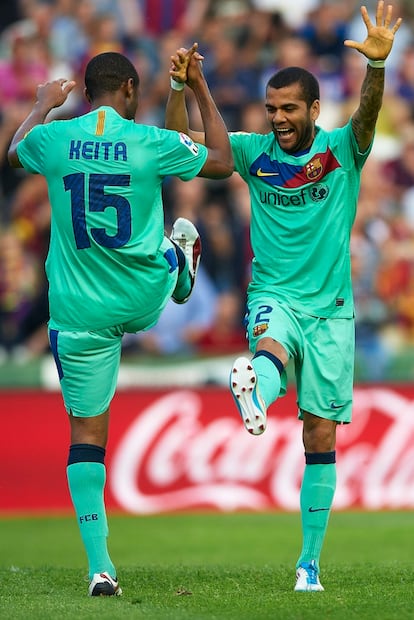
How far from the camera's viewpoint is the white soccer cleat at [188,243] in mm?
7430

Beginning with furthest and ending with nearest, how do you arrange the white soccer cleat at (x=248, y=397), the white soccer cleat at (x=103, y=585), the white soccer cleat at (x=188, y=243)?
the white soccer cleat at (x=188, y=243) < the white soccer cleat at (x=103, y=585) < the white soccer cleat at (x=248, y=397)

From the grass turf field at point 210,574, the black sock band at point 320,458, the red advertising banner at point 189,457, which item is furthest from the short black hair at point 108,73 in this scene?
the red advertising banner at point 189,457

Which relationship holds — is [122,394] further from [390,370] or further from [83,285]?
[83,285]

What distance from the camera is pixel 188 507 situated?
1405 centimetres

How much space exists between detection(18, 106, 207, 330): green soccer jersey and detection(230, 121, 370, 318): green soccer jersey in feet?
2.56

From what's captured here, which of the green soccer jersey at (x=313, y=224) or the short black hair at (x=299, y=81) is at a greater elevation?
the short black hair at (x=299, y=81)

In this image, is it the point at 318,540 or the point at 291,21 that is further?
the point at 291,21

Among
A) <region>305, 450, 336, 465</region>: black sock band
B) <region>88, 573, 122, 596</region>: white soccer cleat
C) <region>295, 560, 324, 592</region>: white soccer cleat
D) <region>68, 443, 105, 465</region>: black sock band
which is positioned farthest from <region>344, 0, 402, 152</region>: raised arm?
<region>88, 573, 122, 596</region>: white soccer cleat

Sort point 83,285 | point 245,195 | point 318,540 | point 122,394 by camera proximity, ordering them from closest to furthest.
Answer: point 83,285
point 318,540
point 122,394
point 245,195

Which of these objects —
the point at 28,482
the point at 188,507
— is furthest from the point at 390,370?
the point at 28,482

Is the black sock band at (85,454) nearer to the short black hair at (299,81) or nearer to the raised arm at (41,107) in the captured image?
the raised arm at (41,107)

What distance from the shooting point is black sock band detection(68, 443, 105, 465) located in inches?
262

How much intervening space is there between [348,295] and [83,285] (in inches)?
64.8

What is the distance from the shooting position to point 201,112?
7.15 metres
